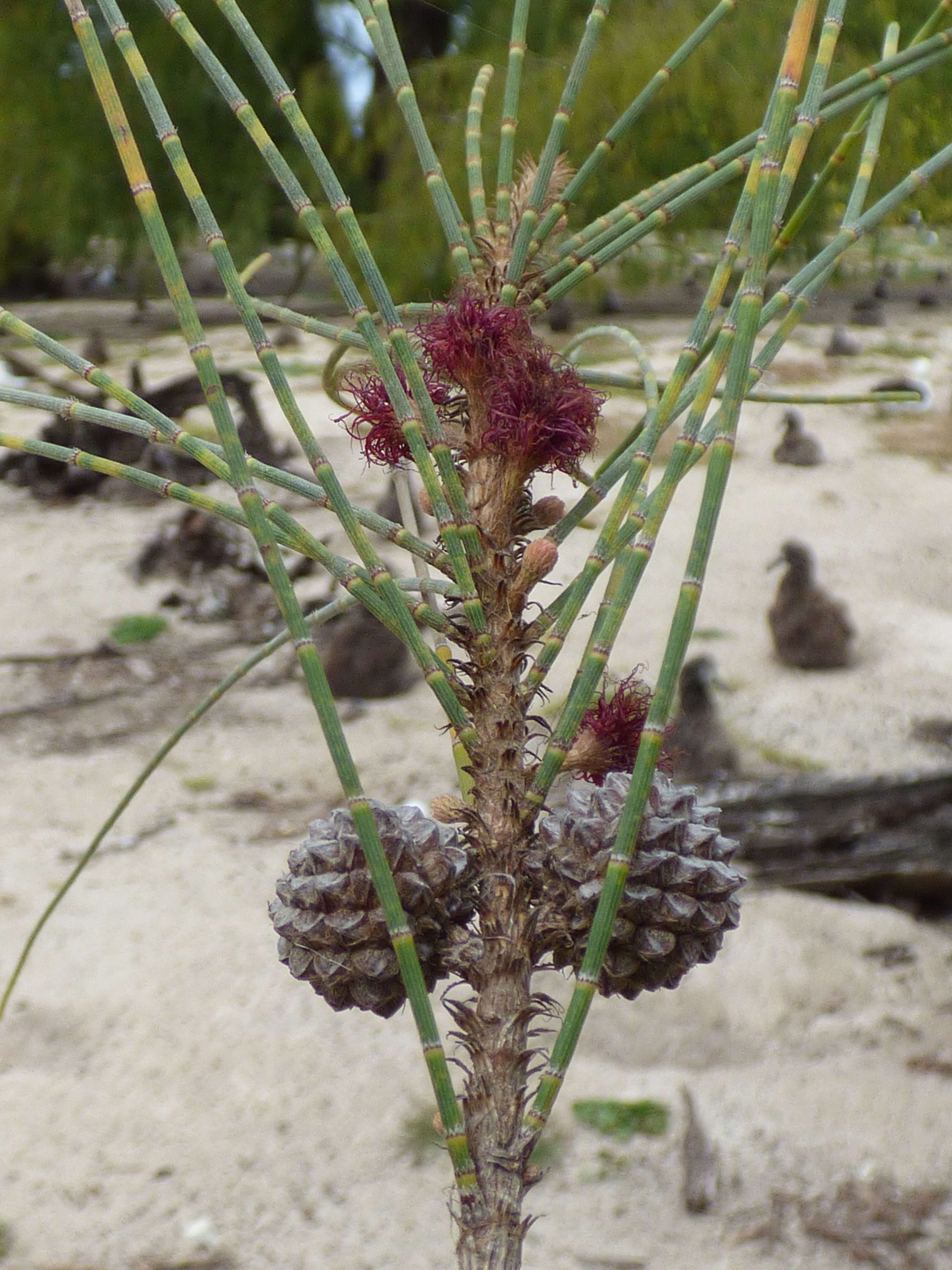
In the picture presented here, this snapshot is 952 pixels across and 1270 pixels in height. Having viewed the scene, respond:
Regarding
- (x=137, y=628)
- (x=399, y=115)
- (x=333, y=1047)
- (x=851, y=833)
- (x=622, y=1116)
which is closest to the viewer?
(x=622, y=1116)

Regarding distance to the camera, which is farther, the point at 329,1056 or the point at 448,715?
the point at 329,1056

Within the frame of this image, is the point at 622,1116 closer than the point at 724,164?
No

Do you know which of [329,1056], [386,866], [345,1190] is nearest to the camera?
[386,866]

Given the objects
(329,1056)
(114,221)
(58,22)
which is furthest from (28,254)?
(329,1056)

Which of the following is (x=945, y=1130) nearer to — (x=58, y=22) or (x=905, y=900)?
(x=905, y=900)

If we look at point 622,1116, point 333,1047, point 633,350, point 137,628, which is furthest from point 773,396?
point 137,628

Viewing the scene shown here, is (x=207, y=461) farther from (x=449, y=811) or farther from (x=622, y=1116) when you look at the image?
(x=622, y=1116)

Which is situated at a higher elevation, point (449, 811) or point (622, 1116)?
point (449, 811)
